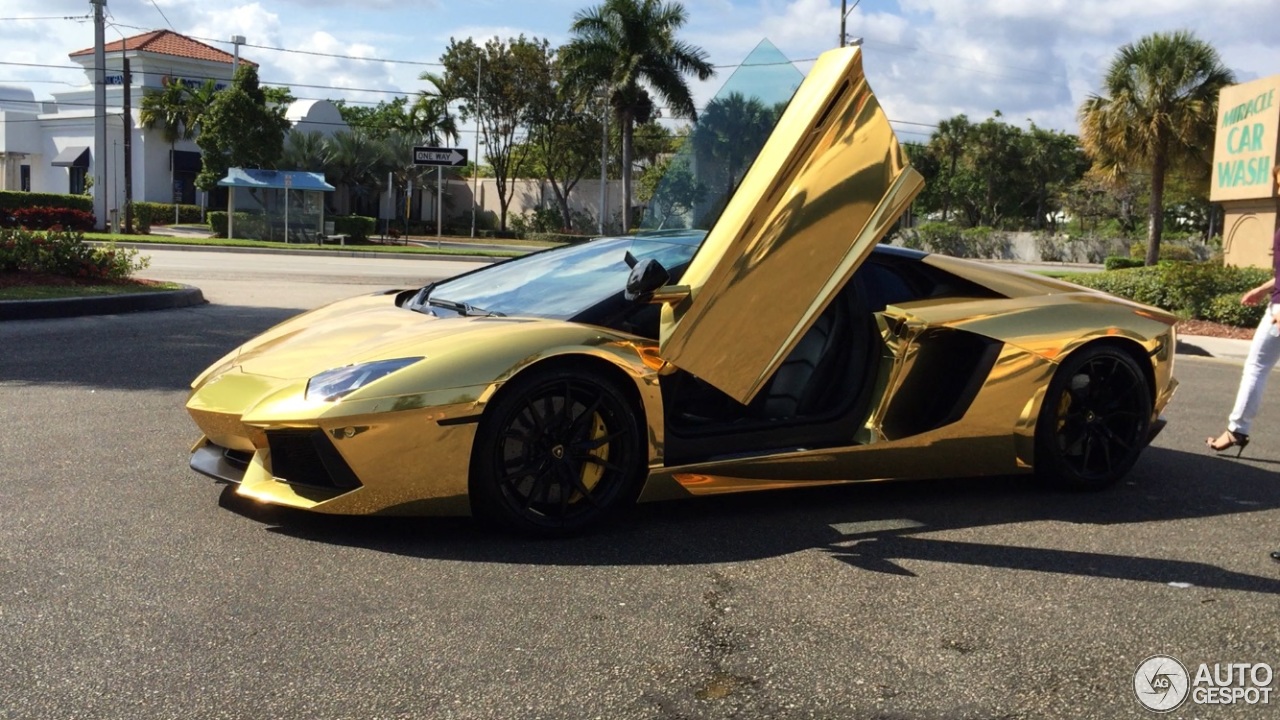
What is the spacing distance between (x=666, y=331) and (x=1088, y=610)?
1.69 meters

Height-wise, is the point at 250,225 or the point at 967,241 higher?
the point at 967,241

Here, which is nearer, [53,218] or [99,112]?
Answer: [99,112]

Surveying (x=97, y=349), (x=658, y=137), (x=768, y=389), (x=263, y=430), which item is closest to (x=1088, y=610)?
(x=768, y=389)

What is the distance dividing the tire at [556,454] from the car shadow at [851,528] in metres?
0.11

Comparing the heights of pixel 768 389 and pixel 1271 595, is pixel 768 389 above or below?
above

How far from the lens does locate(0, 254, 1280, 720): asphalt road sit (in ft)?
9.67

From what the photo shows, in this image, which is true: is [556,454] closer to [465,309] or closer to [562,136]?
[465,309]

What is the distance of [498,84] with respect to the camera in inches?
2170

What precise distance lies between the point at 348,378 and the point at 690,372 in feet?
3.99

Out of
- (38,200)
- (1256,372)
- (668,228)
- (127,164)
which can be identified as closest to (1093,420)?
(1256,372)

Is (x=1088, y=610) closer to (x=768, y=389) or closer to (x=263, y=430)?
(x=768, y=389)

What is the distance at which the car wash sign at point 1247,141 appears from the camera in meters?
19.3

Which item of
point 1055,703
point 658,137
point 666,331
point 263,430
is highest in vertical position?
point 658,137

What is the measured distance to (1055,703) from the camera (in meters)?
3.01
